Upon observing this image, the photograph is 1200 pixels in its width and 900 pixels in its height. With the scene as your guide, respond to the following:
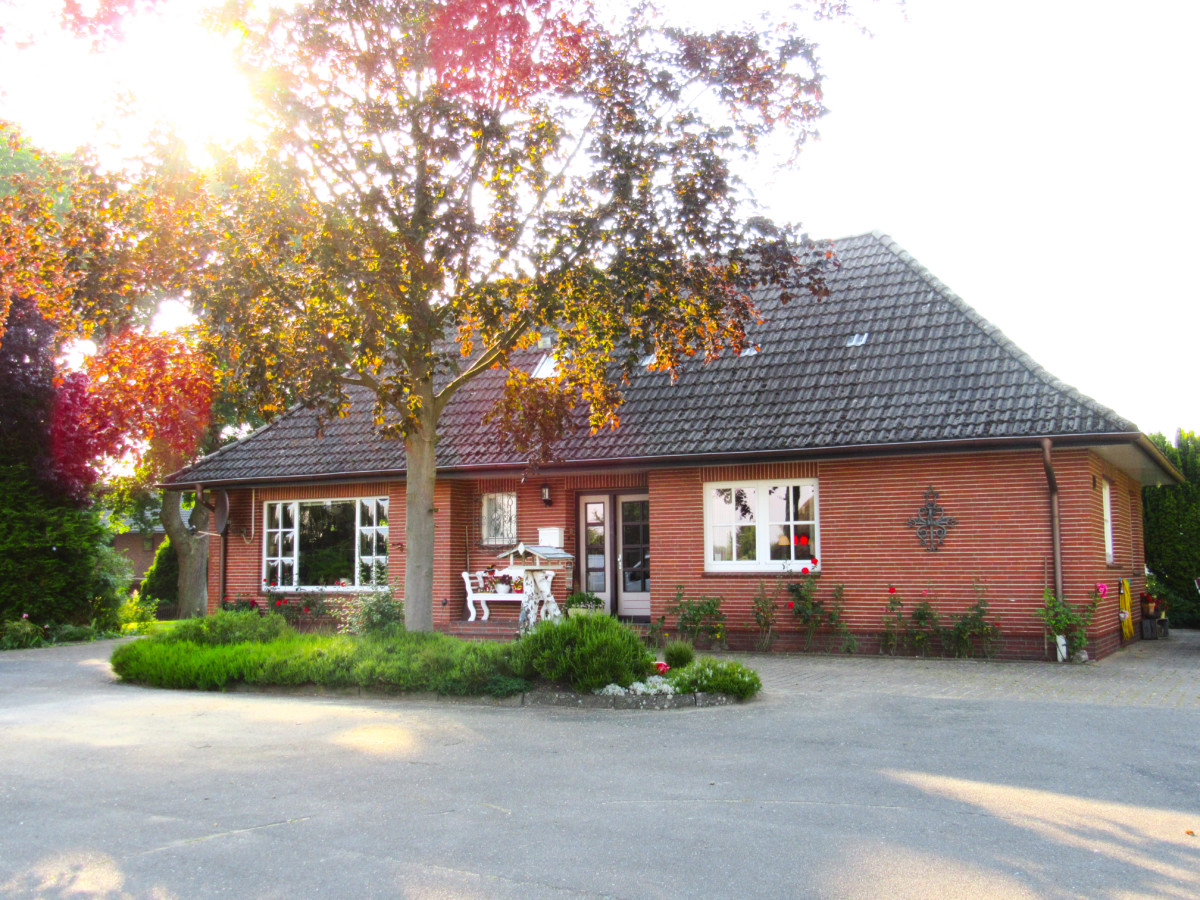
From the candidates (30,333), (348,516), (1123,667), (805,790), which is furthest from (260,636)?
(1123,667)

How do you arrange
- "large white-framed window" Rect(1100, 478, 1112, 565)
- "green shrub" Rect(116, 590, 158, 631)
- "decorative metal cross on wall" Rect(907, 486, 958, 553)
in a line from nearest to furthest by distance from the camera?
"decorative metal cross on wall" Rect(907, 486, 958, 553), "large white-framed window" Rect(1100, 478, 1112, 565), "green shrub" Rect(116, 590, 158, 631)

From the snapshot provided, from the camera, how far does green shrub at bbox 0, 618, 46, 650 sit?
56.8 feet

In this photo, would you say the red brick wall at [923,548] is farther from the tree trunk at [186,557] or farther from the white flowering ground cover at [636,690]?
the tree trunk at [186,557]

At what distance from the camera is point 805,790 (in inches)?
257

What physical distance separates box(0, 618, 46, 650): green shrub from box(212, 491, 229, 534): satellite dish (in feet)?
12.6

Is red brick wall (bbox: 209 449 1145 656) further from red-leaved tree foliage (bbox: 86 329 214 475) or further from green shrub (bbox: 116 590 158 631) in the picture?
green shrub (bbox: 116 590 158 631)

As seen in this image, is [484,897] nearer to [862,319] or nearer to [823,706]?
[823,706]

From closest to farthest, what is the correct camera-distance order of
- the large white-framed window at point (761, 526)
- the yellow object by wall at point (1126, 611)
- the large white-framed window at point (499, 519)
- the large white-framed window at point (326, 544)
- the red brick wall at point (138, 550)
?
1. the large white-framed window at point (761, 526)
2. the yellow object by wall at point (1126, 611)
3. the large white-framed window at point (499, 519)
4. the large white-framed window at point (326, 544)
5. the red brick wall at point (138, 550)

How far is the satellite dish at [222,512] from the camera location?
67.6 feet

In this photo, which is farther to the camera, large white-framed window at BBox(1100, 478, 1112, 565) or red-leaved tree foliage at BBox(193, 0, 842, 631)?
large white-framed window at BBox(1100, 478, 1112, 565)

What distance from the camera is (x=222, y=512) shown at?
20609mm

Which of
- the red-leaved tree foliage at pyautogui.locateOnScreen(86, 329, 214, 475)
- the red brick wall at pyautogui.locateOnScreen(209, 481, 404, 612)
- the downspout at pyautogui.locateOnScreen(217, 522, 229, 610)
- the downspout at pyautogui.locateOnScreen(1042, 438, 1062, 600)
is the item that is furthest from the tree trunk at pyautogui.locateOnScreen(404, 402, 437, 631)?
the downspout at pyautogui.locateOnScreen(217, 522, 229, 610)

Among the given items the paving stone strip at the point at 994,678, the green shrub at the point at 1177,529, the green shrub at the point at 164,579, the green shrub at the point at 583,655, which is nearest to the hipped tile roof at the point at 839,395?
the paving stone strip at the point at 994,678

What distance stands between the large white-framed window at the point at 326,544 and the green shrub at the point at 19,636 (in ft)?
13.2
